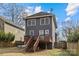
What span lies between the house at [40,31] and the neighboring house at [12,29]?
0.20 feet

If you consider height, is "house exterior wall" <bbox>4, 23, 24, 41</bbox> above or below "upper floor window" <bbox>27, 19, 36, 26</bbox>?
below

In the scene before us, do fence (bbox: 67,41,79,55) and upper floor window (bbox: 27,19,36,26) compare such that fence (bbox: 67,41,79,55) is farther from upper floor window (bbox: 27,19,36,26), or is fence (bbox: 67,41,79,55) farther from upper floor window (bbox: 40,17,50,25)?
upper floor window (bbox: 27,19,36,26)

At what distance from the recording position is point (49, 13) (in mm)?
4230

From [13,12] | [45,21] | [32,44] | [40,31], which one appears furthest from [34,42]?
[13,12]

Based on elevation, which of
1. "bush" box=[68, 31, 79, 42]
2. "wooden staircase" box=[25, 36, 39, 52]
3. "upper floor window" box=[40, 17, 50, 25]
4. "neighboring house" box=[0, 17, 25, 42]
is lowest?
"wooden staircase" box=[25, 36, 39, 52]

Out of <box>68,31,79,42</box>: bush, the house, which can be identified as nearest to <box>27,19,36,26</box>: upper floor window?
the house

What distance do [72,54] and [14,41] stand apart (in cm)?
71

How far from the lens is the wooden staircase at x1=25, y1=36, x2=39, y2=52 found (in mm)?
4215

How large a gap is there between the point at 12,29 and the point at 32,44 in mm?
296

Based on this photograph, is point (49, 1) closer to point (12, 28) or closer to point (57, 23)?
point (57, 23)

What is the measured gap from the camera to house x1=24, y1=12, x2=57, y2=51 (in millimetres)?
4223

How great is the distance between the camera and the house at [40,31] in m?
4.22

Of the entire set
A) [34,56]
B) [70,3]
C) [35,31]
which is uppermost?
[70,3]

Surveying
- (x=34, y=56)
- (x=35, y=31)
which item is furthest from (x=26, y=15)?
(x=34, y=56)
